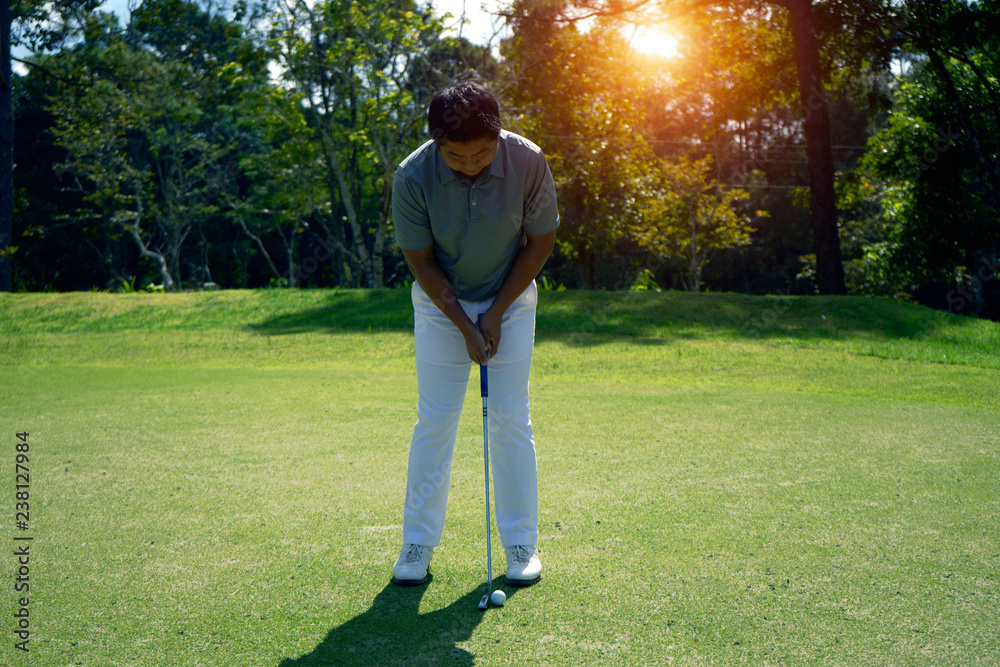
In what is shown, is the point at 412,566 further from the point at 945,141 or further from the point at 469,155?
the point at 945,141

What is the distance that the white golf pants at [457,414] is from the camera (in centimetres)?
341

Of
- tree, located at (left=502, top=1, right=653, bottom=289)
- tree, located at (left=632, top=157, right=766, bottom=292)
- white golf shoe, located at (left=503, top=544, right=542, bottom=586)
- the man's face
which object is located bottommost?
white golf shoe, located at (left=503, top=544, right=542, bottom=586)

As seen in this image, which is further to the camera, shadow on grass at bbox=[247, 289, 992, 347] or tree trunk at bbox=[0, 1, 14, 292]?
tree trunk at bbox=[0, 1, 14, 292]

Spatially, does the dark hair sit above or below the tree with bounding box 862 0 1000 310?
below

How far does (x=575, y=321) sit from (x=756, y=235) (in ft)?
82.8

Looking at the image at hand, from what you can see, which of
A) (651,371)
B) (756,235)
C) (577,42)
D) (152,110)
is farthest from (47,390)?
(756,235)

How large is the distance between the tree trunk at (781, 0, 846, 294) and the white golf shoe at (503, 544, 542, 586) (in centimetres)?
1495

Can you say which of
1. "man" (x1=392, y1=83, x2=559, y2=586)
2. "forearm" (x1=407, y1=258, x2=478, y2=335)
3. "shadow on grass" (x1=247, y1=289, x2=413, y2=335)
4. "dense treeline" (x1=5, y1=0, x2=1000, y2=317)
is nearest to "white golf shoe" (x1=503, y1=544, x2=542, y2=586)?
"man" (x1=392, y1=83, x2=559, y2=586)

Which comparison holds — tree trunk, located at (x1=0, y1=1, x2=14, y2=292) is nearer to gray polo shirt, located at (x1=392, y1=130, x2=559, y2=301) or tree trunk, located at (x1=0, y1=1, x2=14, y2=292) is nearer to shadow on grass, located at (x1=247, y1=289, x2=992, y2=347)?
shadow on grass, located at (x1=247, y1=289, x2=992, y2=347)

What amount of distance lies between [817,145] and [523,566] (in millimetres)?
15445

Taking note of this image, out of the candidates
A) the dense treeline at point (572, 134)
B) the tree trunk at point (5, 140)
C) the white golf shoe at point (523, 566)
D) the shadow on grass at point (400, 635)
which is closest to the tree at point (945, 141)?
the dense treeline at point (572, 134)

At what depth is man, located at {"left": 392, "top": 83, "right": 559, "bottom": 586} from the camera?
320 cm
